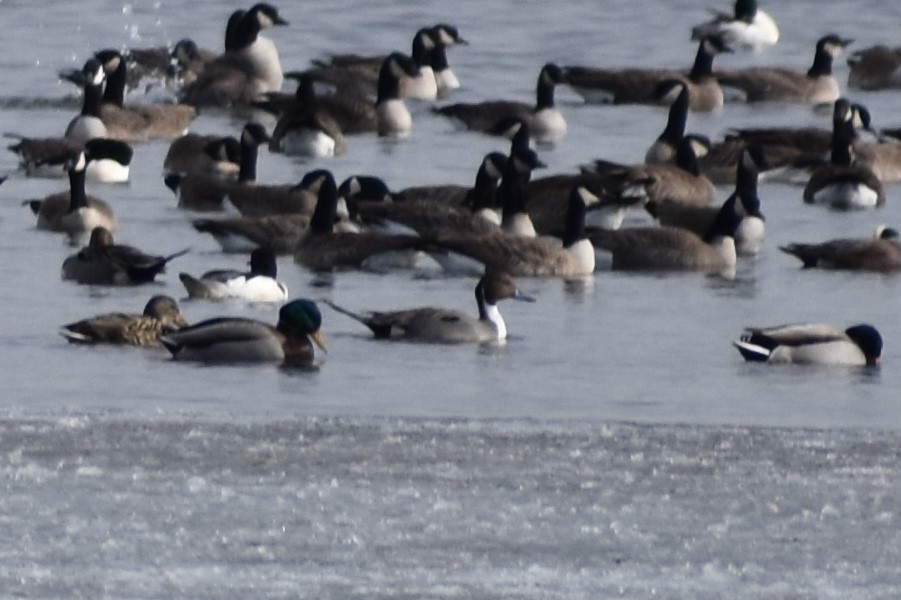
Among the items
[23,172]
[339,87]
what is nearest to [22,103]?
[339,87]

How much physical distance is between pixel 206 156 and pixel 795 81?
359 inches

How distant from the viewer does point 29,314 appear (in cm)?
1504

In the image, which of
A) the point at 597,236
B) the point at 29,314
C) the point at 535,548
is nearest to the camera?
the point at 535,548

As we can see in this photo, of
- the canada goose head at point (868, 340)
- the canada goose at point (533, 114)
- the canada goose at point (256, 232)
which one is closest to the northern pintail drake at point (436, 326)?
the canada goose head at point (868, 340)

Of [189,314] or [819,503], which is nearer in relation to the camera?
[819,503]

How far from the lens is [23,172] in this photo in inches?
885

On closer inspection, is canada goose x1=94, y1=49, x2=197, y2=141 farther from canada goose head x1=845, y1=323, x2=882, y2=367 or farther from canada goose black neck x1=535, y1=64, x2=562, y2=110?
canada goose head x1=845, y1=323, x2=882, y2=367

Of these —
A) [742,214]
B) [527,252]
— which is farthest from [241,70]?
[527,252]

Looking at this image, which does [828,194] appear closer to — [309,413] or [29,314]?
[29,314]

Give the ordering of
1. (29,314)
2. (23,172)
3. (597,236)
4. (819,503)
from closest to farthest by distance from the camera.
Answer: (819,503) → (29,314) → (597,236) → (23,172)

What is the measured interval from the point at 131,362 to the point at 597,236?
523cm

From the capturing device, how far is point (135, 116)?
84.9 feet

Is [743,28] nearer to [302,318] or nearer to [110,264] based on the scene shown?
[110,264]

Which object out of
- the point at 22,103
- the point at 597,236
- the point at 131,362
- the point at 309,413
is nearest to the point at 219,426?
the point at 309,413
